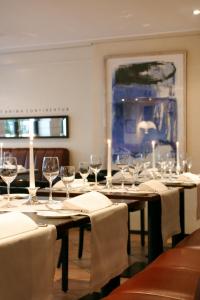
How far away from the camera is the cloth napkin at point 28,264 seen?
59.8 inches

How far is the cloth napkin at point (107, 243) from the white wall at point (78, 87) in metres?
3.87

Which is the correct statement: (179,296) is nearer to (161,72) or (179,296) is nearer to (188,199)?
(188,199)

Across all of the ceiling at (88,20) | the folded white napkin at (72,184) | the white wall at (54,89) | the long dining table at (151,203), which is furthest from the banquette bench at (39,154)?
the long dining table at (151,203)

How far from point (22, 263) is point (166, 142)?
4.96 meters

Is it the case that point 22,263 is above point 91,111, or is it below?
below

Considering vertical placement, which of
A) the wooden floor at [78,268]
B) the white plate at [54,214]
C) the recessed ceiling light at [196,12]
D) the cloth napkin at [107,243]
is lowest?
the wooden floor at [78,268]

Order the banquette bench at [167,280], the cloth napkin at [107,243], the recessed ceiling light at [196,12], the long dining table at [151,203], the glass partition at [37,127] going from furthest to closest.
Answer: the glass partition at [37,127], the recessed ceiling light at [196,12], the long dining table at [151,203], the cloth napkin at [107,243], the banquette bench at [167,280]

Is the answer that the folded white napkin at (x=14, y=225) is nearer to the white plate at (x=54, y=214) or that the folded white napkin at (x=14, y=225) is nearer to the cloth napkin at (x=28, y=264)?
the cloth napkin at (x=28, y=264)

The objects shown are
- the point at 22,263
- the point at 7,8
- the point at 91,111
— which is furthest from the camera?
the point at 91,111

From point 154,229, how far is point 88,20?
3313 mm

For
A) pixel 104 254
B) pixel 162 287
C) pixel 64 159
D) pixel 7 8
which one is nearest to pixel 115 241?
pixel 104 254

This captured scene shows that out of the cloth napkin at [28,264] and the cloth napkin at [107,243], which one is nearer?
the cloth napkin at [28,264]

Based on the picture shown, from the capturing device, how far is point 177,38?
248 inches

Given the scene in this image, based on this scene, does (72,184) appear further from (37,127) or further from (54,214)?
(37,127)
